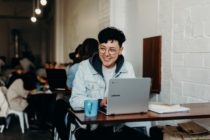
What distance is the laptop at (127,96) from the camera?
215cm


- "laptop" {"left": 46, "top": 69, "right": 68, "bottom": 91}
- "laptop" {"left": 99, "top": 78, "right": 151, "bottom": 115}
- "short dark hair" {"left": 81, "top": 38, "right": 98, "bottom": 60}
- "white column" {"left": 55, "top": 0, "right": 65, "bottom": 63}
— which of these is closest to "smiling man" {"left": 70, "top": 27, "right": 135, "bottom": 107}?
A: "laptop" {"left": 99, "top": 78, "right": 151, "bottom": 115}

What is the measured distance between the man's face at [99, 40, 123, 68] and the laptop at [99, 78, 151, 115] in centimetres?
52

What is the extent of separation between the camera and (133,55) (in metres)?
4.56

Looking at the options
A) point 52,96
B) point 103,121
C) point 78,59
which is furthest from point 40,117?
point 103,121

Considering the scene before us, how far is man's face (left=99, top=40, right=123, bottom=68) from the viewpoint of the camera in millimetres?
2666

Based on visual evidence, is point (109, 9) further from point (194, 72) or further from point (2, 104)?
point (2, 104)

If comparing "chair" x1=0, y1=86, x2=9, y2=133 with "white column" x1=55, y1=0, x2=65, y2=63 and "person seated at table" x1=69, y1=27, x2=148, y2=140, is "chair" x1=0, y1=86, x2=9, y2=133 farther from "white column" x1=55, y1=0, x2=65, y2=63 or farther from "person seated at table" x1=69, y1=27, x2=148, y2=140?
"white column" x1=55, y1=0, x2=65, y2=63

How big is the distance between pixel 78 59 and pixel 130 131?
2034 millimetres

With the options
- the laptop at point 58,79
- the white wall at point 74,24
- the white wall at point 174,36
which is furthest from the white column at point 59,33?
the white wall at point 174,36

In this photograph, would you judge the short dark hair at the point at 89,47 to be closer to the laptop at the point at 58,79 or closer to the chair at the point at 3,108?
the laptop at the point at 58,79

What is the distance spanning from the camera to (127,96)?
220 centimetres

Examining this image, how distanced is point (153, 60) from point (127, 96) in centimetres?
165

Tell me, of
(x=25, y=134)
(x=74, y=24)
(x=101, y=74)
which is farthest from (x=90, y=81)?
(x=74, y=24)

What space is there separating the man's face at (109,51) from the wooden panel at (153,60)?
1047 mm
